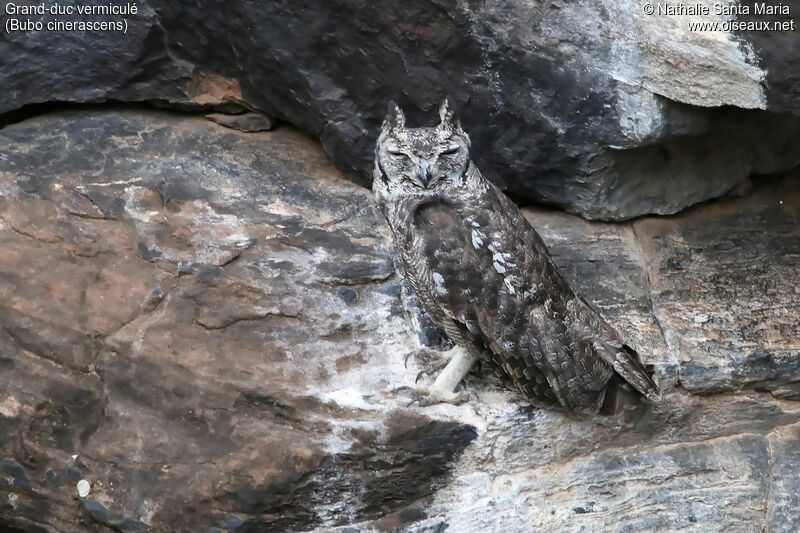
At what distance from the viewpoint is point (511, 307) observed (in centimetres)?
404

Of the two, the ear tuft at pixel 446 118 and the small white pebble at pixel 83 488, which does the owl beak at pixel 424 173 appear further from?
the small white pebble at pixel 83 488

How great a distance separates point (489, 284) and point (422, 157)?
60 cm

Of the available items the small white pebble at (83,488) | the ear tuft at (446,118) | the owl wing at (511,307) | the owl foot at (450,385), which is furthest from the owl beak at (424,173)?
the small white pebble at (83,488)

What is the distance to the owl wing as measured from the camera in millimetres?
4035

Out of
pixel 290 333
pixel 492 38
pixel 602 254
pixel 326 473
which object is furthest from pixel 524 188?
pixel 326 473

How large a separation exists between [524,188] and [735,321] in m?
1.30

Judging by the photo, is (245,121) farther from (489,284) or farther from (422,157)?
(489,284)

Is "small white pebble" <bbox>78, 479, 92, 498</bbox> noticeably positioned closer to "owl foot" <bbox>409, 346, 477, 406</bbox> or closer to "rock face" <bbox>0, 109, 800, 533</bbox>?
"rock face" <bbox>0, 109, 800, 533</bbox>

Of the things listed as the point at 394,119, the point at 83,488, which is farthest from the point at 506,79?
the point at 83,488

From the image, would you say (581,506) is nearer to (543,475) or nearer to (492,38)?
(543,475)

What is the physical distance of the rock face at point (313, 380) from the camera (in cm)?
409

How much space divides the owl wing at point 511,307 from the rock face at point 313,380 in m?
0.27

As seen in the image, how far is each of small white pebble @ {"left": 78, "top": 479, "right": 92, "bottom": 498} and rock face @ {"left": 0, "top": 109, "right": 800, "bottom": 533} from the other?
2 centimetres

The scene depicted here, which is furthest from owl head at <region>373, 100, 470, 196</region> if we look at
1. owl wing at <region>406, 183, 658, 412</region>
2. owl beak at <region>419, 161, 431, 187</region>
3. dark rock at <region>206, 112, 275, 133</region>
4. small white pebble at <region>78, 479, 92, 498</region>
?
small white pebble at <region>78, 479, 92, 498</region>
